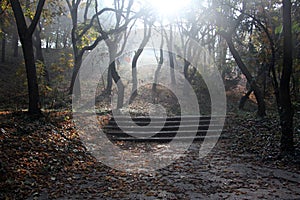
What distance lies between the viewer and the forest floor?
15.1 ft

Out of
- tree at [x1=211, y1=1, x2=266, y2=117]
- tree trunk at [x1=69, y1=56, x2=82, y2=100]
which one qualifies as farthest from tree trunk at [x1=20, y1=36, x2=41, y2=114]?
tree trunk at [x1=69, y1=56, x2=82, y2=100]

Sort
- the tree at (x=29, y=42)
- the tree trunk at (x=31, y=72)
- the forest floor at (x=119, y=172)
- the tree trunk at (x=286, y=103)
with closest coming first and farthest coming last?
the forest floor at (x=119, y=172)
the tree trunk at (x=286, y=103)
the tree at (x=29, y=42)
the tree trunk at (x=31, y=72)

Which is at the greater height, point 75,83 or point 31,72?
point 75,83

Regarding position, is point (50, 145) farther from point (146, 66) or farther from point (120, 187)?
point (146, 66)

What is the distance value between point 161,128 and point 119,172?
15.9 feet

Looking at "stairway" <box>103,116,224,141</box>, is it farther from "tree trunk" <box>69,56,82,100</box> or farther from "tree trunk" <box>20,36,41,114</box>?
"tree trunk" <box>69,56,82,100</box>

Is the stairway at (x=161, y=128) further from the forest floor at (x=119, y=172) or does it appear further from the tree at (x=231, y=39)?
the tree at (x=231, y=39)

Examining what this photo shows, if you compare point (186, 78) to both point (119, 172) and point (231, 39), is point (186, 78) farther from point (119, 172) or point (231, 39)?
point (119, 172)

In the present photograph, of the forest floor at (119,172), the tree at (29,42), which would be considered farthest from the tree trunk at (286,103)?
the tree at (29,42)

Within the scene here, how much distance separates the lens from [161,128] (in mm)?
10641

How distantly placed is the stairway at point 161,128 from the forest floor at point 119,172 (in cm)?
135

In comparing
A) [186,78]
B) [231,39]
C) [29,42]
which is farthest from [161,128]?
[186,78]

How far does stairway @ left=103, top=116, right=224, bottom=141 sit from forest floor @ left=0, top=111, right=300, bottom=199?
4.44 feet

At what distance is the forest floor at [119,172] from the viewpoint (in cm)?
Result: 461
